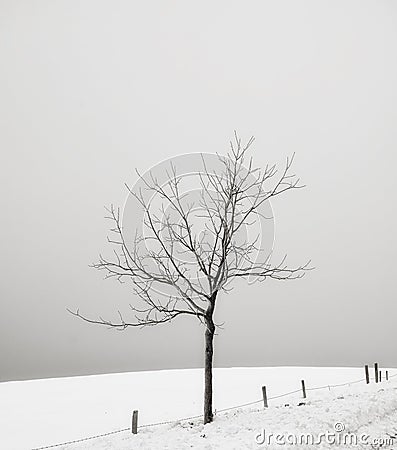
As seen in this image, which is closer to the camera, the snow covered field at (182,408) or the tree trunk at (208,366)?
the snow covered field at (182,408)

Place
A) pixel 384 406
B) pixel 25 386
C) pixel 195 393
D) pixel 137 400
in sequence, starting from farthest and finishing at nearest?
pixel 25 386 → pixel 195 393 → pixel 137 400 → pixel 384 406

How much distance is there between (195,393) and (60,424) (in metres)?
12.0

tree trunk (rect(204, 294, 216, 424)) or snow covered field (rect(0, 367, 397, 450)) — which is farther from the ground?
tree trunk (rect(204, 294, 216, 424))

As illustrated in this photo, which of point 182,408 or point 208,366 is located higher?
point 208,366

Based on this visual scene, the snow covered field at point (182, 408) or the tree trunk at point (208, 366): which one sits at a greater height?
the tree trunk at point (208, 366)

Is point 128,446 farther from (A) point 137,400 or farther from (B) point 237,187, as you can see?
(A) point 137,400

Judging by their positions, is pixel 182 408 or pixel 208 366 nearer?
pixel 208 366

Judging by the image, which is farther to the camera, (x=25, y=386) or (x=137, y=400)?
(x=25, y=386)

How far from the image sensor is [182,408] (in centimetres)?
2572

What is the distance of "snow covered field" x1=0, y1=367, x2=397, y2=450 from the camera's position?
548 inches

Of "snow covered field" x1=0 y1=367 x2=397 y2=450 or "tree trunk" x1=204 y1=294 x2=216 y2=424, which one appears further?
"tree trunk" x1=204 y1=294 x2=216 y2=424

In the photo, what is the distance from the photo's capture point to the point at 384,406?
15.7 metres

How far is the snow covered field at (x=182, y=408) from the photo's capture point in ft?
45.7

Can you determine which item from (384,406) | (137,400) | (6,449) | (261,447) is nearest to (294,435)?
(261,447)
